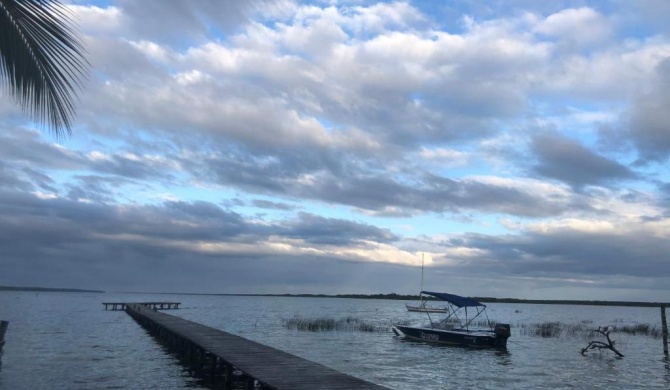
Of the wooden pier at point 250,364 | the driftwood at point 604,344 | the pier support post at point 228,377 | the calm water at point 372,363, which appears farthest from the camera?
the driftwood at point 604,344

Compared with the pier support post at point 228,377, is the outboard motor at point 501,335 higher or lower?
higher

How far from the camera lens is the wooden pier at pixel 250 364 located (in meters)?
15.6

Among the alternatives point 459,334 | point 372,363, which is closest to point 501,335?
point 459,334

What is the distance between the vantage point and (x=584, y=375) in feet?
91.9

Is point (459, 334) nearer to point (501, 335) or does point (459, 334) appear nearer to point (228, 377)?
point (501, 335)

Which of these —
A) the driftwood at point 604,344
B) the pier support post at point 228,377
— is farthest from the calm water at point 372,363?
the pier support post at point 228,377

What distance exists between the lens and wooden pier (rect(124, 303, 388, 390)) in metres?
15.6

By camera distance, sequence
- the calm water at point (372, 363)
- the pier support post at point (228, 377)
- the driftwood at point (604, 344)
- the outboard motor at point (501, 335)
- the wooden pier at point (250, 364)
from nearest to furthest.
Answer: the wooden pier at point (250, 364) < the pier support post at point (228, 377) < the calm water at point (372, 363) < the driftwood at point (604, 344) < the outboard motor at point (501, 335)

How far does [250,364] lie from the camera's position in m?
19.0

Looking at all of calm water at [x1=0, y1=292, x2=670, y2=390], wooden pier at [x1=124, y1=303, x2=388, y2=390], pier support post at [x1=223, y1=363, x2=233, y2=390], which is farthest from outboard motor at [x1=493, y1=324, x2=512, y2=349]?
pier support post at [x1=223, y1=363, x2=233, y2=390]

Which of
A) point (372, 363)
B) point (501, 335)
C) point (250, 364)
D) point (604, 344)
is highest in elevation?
point (501, 335)

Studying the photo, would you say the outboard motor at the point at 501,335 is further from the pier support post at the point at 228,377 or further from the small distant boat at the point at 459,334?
the pier support post at the point at 228,377

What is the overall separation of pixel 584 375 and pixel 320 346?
15925mm

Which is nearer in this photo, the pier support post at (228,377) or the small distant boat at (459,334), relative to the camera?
the pier support post at (228,377)
